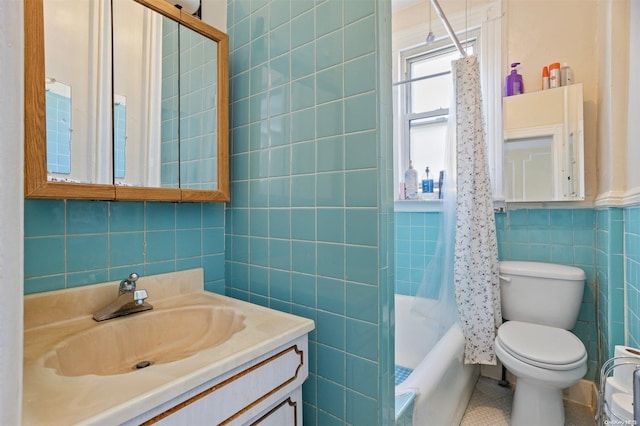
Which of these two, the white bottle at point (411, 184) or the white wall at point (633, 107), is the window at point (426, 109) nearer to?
the white bottle at point (411, 184)

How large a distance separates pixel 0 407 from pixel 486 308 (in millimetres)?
1946

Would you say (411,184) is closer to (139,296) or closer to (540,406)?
(540,406)

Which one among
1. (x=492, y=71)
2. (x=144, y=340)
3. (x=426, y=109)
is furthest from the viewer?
(x=426, y=109)

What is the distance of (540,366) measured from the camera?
1395 millimetres

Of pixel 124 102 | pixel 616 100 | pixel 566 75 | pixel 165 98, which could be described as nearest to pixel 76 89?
pixel 124 102

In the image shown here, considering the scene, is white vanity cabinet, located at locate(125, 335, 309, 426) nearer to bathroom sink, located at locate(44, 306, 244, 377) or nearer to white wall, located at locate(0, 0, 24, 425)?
bathroom sink, located at locate(44, 306, 244, 377)

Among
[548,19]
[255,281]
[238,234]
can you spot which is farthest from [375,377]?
[548,19]

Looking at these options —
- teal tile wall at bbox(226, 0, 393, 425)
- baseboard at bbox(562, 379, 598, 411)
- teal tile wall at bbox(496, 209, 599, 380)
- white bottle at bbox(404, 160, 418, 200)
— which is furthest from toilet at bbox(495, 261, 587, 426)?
teal tile wall at bbox(226, 0, 393, 425)

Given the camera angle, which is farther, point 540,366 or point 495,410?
point 495,410

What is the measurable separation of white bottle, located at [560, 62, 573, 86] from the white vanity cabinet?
82.0 inches

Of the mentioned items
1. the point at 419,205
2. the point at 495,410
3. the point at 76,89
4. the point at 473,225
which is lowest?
the point at 495,410

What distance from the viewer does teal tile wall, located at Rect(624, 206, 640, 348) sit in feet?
3.93

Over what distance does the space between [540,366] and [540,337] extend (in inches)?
9.5

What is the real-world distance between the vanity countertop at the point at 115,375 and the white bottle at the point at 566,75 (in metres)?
2.04
